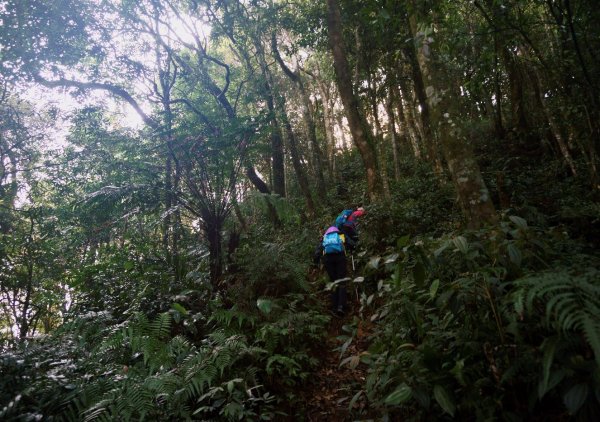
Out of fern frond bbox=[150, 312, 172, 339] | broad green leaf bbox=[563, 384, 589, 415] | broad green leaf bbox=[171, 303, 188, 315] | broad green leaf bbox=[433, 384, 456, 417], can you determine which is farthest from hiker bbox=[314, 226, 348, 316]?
broad green leaf bbox=[563, 384, 589, 415]

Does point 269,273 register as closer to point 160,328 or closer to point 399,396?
point 160,328

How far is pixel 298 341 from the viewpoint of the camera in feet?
15.7

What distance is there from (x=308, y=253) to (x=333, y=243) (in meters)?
2.09

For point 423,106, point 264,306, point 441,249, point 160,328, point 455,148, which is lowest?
point 264,306

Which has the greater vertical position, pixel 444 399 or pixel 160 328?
pixel 160 328

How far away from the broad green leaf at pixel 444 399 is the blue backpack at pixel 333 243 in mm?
4165

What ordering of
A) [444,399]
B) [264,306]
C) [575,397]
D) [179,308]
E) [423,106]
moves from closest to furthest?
1. [575,397]
2. [444,399]
3. [179,308]
4. [264,306]
5. [423,106]

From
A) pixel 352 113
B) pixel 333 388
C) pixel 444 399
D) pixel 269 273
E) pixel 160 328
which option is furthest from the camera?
pixel 352 113

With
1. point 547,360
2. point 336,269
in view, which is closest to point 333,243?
point 336,269

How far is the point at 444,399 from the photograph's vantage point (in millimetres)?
2096

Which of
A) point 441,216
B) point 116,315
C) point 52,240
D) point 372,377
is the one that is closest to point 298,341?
point 372,377

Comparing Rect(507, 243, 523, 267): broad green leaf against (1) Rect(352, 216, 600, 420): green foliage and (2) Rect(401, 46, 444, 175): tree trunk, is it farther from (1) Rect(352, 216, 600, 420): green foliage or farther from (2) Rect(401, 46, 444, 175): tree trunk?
(2) Rect(401, 46, 444, 175): tree trunk

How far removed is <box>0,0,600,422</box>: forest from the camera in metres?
2.37

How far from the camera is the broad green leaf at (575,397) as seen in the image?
1661mm
